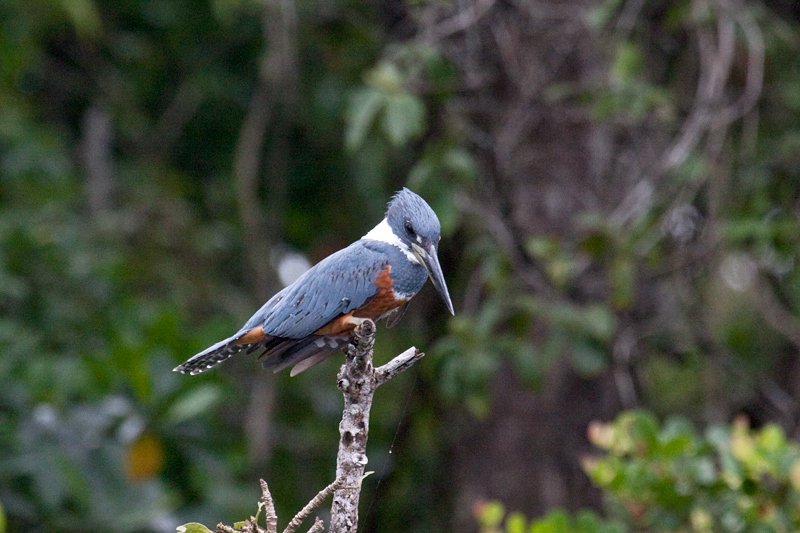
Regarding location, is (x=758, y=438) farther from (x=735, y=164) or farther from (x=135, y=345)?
(x=135, y=345)

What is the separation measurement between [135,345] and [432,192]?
186cm

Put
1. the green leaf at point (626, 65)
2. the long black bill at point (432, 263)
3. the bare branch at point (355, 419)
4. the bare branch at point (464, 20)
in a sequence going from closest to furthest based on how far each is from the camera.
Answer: the bare branch at point (355, 419) → the long black bill at point (432, 263) → the green leaf at point (626, 65) → the bare branch at point (464, 20)

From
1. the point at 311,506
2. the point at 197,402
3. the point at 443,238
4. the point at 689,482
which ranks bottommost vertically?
the point at 689,482

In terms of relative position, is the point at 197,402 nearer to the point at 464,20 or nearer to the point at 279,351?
the point at 279,351

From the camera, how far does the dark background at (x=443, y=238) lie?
159 inches

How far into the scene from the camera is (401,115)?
3.35 m

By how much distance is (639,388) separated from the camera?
15.0 feet

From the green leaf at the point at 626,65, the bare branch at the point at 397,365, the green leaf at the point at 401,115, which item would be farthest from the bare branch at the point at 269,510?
the green leaf at the point at 626,65

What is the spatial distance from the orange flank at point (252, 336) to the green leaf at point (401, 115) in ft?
4.43

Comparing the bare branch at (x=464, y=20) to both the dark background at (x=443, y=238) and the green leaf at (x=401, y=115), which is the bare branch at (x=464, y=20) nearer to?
the dark background at (x=443, y=238)

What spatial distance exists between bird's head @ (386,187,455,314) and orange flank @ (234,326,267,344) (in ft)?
1.44

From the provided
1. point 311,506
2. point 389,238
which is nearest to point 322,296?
point 389,238

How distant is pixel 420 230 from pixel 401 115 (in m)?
1.33

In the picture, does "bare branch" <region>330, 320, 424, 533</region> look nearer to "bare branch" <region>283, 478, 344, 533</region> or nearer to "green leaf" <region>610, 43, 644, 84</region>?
"bare branch" <region>283, 478, 344, 533</region>
